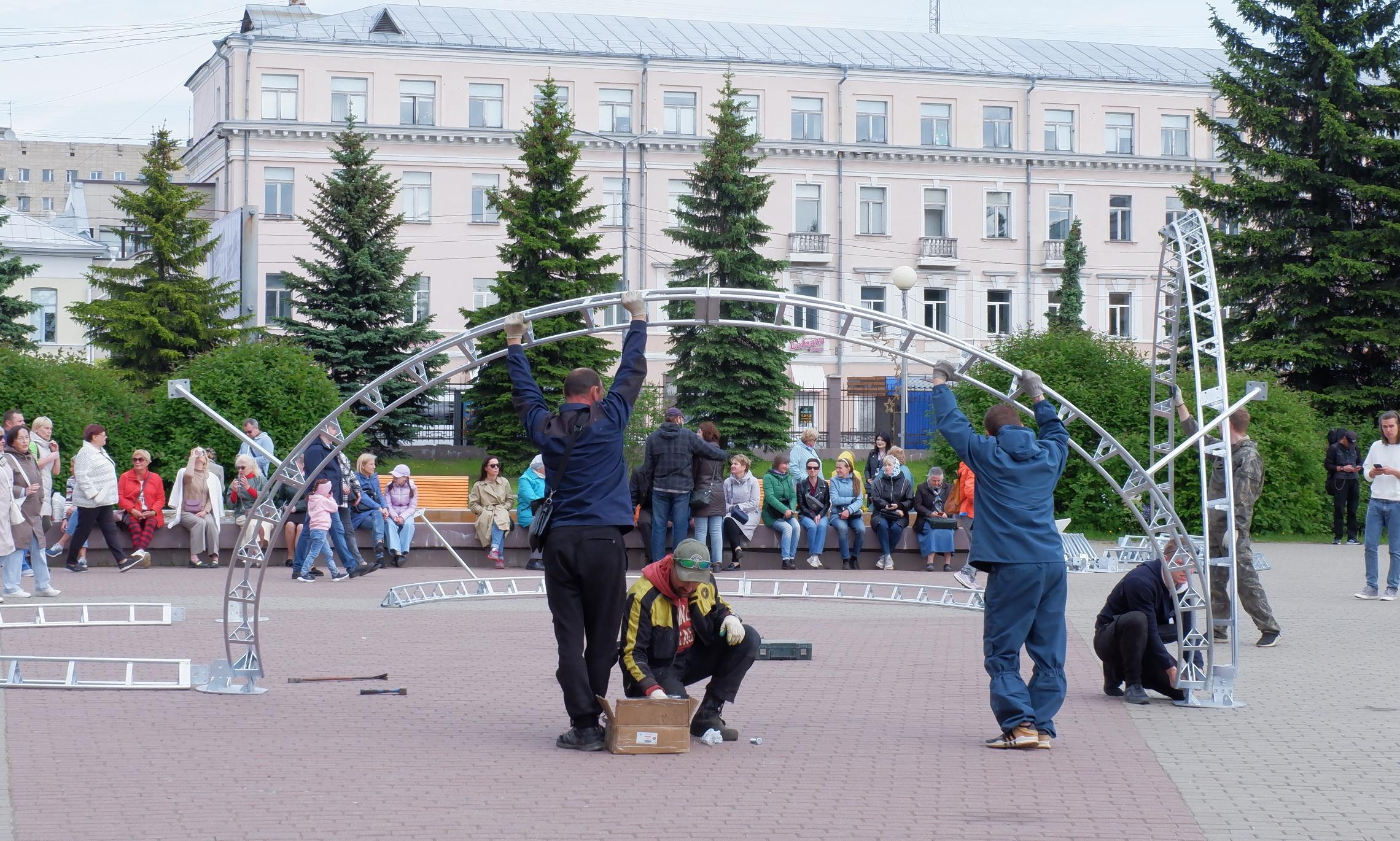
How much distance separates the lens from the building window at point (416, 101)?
175ft

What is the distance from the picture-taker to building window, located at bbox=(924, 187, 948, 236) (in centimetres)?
5806

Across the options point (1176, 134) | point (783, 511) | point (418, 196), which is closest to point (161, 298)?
point (418, 196)

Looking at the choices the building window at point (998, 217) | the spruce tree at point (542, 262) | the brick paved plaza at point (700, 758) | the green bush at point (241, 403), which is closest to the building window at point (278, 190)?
the spruce tree at point (542, 262)

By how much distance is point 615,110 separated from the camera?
54750 millimetres

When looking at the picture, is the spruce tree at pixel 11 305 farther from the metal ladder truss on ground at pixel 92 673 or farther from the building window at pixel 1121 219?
the building window at pixel 1121 219

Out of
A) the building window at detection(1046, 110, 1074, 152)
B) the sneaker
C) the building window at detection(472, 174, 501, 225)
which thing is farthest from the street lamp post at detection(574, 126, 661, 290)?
the sneaker

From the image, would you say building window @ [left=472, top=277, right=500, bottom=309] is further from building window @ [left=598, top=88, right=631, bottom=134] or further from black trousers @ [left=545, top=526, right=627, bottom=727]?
black trousers @ [left=545, top=526, right=627, bottom=727]

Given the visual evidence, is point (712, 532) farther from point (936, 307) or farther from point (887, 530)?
point (936, 307)

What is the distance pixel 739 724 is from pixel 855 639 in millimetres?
4505

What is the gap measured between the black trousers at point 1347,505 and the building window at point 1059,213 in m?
34.3

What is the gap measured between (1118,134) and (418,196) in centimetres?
2582

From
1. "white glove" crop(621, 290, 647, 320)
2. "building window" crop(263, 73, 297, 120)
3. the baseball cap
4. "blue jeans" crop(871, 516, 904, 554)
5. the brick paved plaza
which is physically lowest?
the brick paved plaza

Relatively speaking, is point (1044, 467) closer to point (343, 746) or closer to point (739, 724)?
point (739, 724)

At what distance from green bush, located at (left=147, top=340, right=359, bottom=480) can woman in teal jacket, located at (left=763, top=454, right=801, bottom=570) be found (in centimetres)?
883
